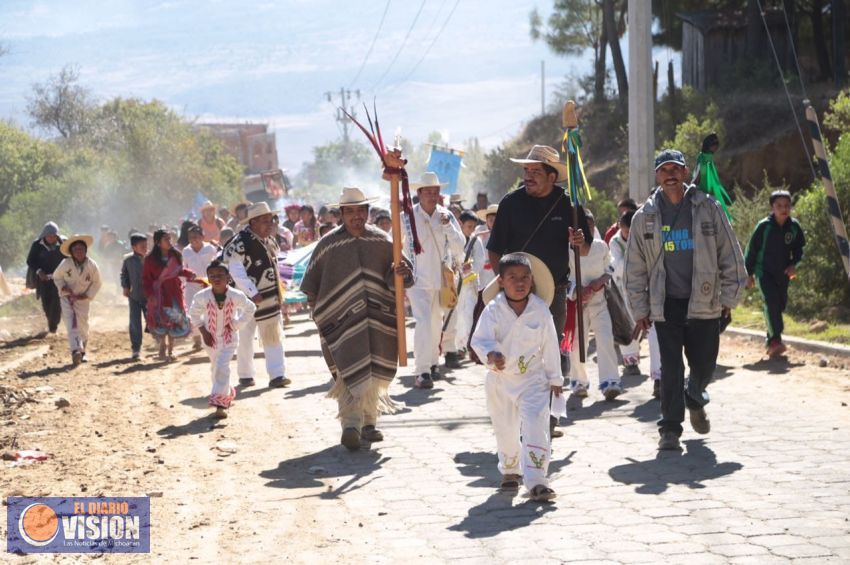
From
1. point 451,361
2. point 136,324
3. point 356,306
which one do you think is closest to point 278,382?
point 451,361

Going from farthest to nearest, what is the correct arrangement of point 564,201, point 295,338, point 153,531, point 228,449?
point 295,338 < point 228,449 < point 564,201 < point 153,531

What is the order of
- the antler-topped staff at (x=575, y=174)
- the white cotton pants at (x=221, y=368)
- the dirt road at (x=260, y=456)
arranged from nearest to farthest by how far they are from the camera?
the dirt road at (x=260, y=456) → the antler-topped staff at (x=575, y=174) → the white cotton pants at (x=221, y=368)

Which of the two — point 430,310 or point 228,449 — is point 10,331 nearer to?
point 430,310

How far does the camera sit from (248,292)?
45.2 ft

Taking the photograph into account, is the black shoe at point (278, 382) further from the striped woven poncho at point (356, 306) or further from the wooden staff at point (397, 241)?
the wooden staff at point (397, 241)

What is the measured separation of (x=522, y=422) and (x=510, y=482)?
1.55 feet

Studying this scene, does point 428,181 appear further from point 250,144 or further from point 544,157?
point 250,144

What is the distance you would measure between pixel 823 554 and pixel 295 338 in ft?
45.2

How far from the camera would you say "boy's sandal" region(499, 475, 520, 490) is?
820 cm

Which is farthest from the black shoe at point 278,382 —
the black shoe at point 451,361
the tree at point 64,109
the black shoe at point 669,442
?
the tree at point 64,109

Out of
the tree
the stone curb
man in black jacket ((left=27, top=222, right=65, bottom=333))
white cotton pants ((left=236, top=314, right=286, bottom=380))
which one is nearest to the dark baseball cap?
the stone curb

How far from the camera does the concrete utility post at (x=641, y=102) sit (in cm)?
1900

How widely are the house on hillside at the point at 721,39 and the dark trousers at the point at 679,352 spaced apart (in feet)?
88.8

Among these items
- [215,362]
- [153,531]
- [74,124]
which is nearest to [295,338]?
[215,362]
